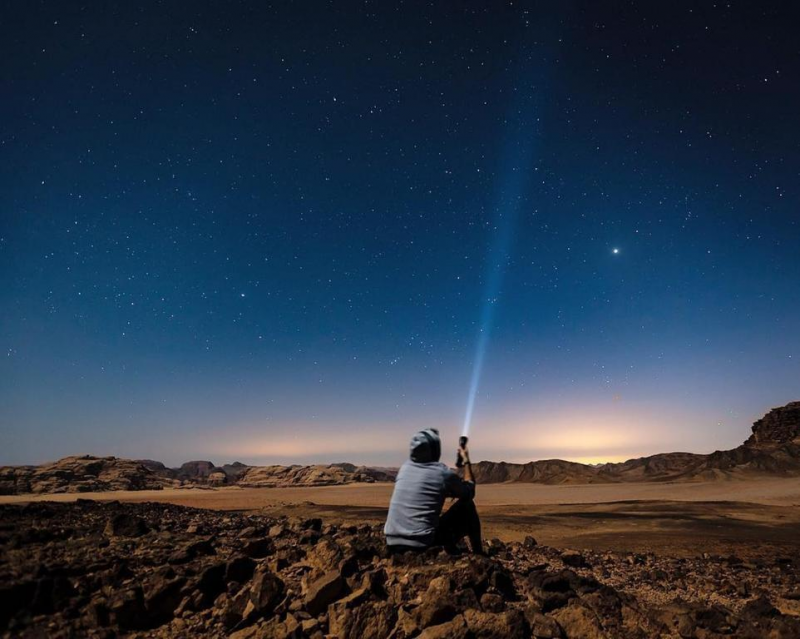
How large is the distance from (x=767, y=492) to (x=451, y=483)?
59395 mm

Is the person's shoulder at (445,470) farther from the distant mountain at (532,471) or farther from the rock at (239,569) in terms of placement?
the distant mountain at (532,471)

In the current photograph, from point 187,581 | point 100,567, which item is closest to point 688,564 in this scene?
point 187,581

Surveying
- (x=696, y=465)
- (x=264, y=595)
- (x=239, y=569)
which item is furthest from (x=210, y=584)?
(x=696, y=465)

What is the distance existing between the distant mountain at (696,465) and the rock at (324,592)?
75.8 metres

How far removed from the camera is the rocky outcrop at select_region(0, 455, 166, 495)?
194 ft

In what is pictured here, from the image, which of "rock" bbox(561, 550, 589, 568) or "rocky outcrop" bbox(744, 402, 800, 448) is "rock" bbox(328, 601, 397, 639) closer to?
"rock" bbox(561, 550, 589, 568)

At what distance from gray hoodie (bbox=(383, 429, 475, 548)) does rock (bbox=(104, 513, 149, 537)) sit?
14.0 feet

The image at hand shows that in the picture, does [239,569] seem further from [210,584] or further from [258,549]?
[258,549]

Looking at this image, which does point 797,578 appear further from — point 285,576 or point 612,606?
point 285,576

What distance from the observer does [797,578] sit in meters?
7.43

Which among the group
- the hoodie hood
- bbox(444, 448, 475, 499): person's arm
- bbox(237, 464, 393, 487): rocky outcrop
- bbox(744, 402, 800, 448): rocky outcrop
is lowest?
bbox(237, 464, 393, 487): rocky outcrop

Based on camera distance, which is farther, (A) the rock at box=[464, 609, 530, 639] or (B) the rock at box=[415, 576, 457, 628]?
(B) the rock at box=[415, 576, 457, 628]

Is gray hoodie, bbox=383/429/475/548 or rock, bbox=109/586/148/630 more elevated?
gray hoodie, bbox=383/429/475/548

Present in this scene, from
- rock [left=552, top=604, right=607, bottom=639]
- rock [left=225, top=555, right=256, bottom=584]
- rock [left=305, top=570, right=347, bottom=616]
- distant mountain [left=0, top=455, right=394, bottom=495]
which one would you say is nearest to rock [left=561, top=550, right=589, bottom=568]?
rock [left=552, top=604, right=607, bottom=639]
